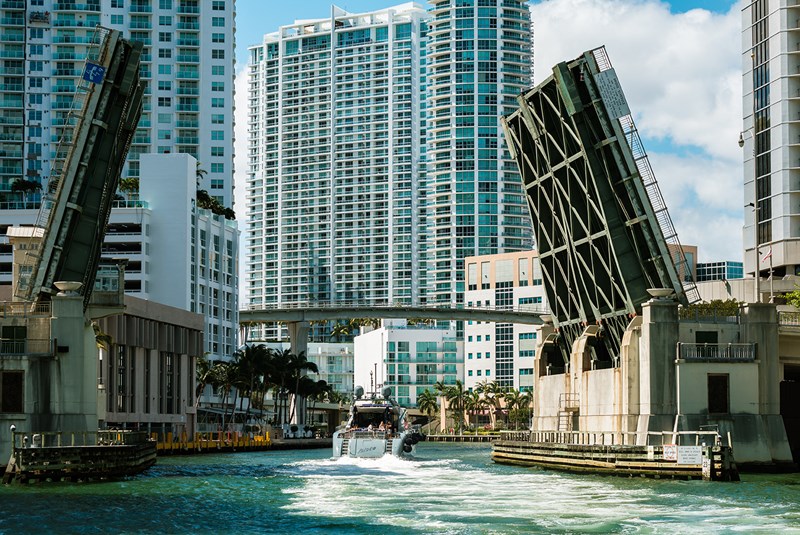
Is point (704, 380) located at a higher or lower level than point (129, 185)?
lower

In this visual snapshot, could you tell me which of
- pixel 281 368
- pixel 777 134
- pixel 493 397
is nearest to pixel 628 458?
pixel 777 134

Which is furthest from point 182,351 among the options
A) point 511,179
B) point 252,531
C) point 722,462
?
point 511,179

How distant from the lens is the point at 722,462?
139 feet

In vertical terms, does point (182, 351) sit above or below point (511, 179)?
below

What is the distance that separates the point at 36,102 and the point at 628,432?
9885cm

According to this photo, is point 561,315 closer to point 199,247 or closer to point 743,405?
point 743,405

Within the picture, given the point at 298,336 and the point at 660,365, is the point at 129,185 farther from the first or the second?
the point at 660,365

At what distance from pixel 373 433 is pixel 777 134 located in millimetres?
47181

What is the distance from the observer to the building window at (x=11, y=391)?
43.9 meters

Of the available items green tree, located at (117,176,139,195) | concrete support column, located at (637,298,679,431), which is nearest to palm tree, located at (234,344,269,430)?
green tree, located at (117,176,139,195)

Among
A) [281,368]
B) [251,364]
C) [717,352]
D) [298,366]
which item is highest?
[717,352]

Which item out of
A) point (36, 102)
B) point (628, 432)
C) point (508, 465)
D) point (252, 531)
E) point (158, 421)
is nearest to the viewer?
point (252, 531)

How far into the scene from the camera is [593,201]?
51.8 meters

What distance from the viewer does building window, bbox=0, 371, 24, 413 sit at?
4391 cm
